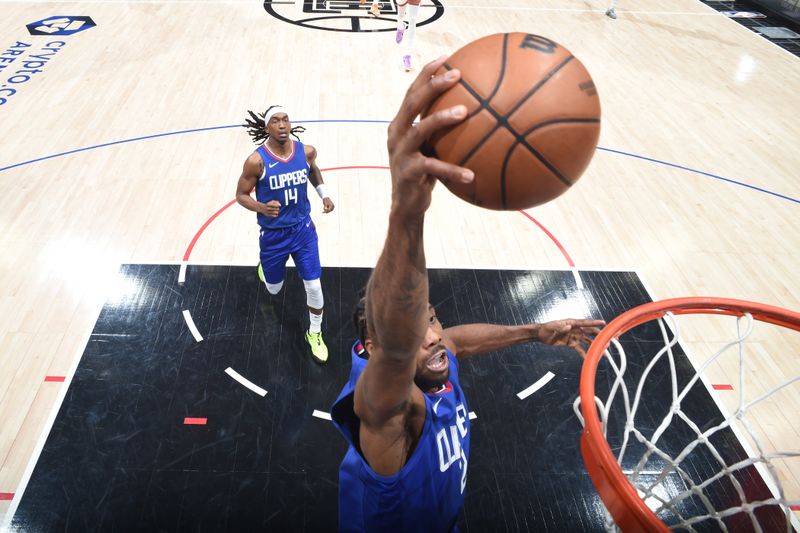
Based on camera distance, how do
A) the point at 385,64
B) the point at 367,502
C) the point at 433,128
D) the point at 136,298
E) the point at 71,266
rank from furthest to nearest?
the point at 385,64 < the point at 71,266 < the point at 136,298 < the point at 367,502 < the point at 433,128

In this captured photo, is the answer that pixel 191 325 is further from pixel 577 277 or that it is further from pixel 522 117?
pixel 522 117

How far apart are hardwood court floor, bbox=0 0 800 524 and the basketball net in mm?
397

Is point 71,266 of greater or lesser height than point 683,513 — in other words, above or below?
below

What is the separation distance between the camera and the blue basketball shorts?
4.26 metres

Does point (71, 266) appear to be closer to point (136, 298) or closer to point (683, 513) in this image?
point (136, 298)

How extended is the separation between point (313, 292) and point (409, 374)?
109 inches

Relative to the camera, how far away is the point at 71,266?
517 centimetres

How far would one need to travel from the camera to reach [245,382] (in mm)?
4230

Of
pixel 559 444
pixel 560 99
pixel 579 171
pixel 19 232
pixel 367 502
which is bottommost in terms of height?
pixel 19 232

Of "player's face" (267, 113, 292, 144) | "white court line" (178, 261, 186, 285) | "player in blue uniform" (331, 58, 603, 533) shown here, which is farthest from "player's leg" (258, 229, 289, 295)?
"player in blue uniform" (331, 58, 603, 533)

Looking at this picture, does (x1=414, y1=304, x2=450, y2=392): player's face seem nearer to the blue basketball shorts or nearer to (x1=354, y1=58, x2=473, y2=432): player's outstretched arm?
(x1=354, y1=58, x2=473, y2=432): player's outstretched arm

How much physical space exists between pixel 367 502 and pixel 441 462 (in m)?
0.30

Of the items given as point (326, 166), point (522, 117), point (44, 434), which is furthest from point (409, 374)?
point (326, 166)

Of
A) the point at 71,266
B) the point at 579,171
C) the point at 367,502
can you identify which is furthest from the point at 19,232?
the point at 579,171
